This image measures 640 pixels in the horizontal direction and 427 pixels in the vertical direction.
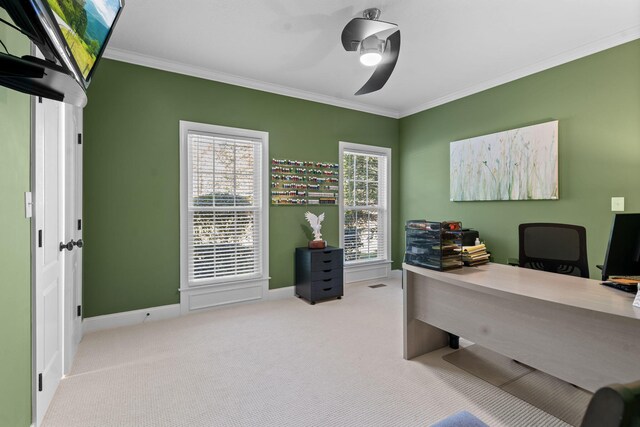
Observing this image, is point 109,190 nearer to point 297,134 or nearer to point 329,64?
point 297,134

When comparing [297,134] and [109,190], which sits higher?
[297,134]

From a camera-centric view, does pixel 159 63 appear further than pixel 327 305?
No

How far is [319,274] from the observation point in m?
3.92

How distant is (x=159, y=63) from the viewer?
335cm

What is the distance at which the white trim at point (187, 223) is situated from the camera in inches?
138

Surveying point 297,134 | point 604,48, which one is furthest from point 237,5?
point 604,48

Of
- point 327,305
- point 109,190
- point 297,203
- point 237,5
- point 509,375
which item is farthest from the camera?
point 297,203

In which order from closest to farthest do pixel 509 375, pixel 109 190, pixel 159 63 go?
pixel 509 375 < pixel 109 190 < pixel 159 63

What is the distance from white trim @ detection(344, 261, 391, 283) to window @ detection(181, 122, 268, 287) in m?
1.47

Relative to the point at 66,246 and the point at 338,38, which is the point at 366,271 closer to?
the point at 338,38

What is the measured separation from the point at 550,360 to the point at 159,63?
4242mm

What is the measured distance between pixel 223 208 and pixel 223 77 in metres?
1.60

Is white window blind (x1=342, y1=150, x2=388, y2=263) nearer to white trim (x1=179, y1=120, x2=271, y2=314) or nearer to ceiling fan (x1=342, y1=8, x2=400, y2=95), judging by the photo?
white trim (x1=179, y1=120, x2=271, y2=314)

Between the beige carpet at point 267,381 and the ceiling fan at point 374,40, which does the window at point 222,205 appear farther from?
the ceiling fan at point 374,40
